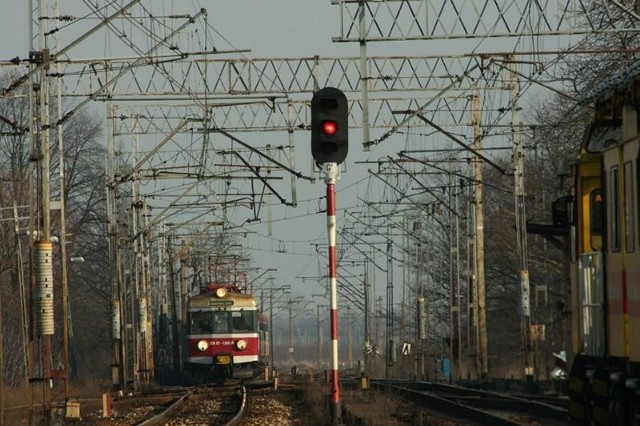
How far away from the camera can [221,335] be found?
49750mm

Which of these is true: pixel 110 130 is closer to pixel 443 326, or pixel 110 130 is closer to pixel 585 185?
pixel 585 185

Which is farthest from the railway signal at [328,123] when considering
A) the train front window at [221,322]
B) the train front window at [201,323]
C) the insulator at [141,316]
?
the insulator at [141,316]

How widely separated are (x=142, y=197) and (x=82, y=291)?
3452cm

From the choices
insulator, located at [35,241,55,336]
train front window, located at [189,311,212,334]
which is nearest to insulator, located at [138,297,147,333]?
train front window, located at [189,311,212,334]

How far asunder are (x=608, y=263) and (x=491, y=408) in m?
13.8

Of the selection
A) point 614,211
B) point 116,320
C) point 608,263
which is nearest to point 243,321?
point 116,320

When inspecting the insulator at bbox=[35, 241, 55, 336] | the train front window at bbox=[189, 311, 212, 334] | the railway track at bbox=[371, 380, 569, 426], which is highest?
the insulator at bbox=[35, 241, 55, 336]

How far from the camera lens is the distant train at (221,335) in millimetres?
49656

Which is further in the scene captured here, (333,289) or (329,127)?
(333,289)

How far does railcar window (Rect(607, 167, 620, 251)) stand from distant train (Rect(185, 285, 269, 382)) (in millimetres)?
36632

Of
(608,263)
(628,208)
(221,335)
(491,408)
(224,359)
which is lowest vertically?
(491,408)

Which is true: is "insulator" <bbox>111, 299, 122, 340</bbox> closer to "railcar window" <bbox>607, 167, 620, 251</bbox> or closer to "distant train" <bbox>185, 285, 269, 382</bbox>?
"distant train" <bbox>185, 285, 269, 382</bbox>

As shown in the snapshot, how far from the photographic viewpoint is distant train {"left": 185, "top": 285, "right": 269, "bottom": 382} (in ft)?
163

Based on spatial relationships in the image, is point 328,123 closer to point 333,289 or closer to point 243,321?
point 333,289
